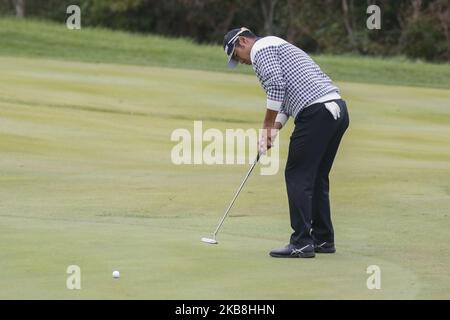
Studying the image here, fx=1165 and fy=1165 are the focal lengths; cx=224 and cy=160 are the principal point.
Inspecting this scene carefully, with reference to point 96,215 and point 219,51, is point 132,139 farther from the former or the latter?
point 219,51

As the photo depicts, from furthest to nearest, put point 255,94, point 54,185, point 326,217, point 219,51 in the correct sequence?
point 219,51 → point 255,94 → point 54,185 → point 326,217

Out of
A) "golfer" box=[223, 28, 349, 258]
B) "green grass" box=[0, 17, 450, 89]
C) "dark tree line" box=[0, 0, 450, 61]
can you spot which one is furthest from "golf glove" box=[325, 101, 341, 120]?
"dark tree line" box=[0, 0, 450, 61]

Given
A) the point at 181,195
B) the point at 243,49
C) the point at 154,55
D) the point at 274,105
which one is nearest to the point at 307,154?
the point at 274,105

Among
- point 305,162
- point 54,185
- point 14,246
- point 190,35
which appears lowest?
point 190,35

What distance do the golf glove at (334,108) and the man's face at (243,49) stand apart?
0.68 meters

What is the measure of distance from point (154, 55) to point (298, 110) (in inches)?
870

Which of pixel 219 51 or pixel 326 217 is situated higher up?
pixel 326 217

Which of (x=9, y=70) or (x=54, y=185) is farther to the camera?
(x=9, y=70)

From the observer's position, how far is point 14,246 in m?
8.71

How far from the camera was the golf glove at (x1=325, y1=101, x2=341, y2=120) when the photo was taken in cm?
882

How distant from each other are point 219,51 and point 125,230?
74.4 ft

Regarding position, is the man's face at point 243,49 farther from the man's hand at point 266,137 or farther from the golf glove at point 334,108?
the golf glove at point 334,108

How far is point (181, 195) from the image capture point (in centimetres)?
1292
